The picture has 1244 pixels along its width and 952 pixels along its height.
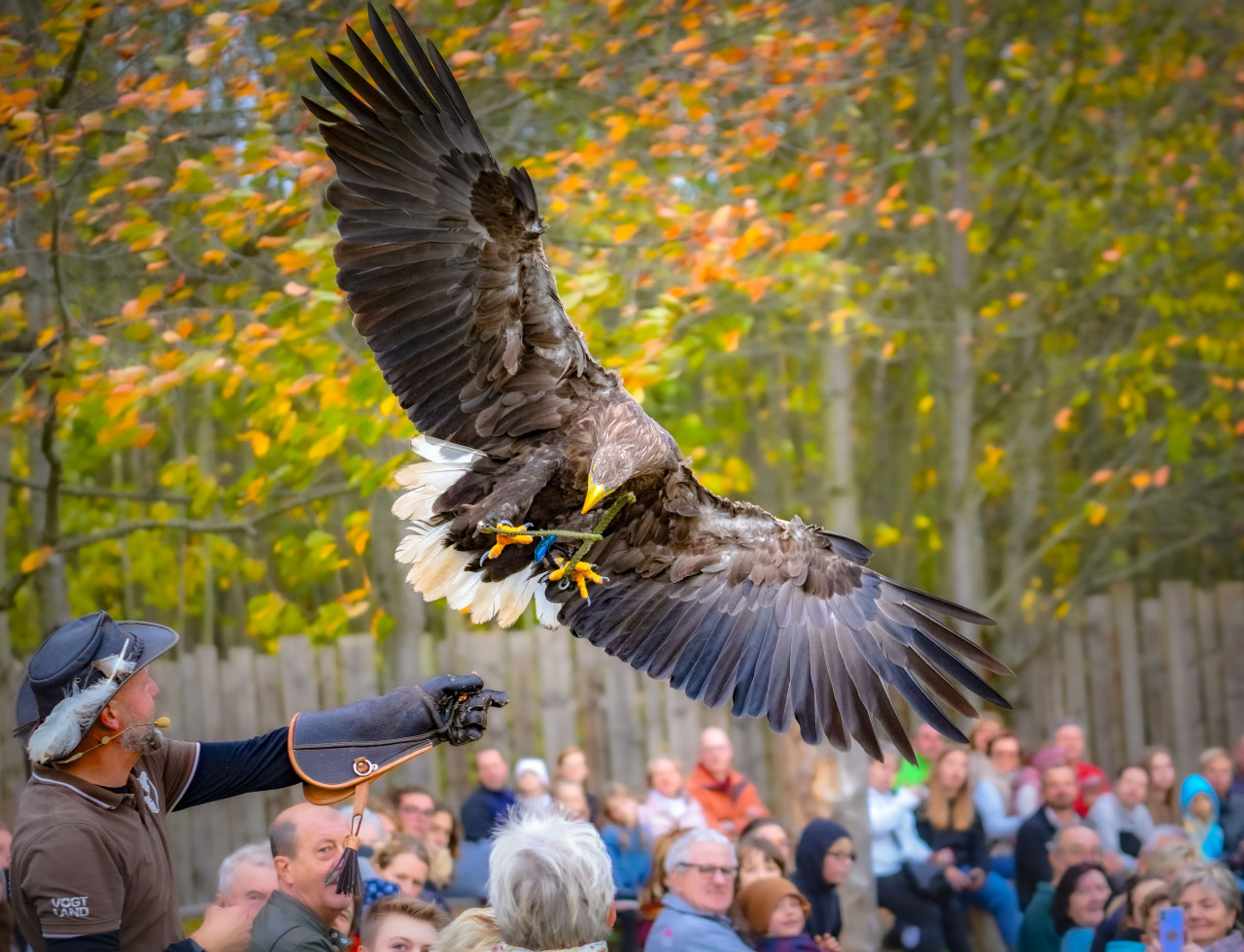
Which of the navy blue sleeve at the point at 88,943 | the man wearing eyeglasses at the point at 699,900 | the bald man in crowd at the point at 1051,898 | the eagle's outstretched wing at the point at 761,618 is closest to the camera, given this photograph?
the navy blue sleeve at the point at 88,943

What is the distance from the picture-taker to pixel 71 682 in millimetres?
2254

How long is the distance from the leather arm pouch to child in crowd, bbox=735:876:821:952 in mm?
2258

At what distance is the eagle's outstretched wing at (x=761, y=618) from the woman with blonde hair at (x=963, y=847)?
184 cm

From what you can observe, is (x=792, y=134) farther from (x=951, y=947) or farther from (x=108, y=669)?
(x=108, y=669)

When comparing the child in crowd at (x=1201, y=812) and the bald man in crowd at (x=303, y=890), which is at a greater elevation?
the bald man in crowd at (x=303, y=890)

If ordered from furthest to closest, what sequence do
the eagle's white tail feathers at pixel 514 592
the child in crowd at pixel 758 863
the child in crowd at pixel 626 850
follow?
the child in crowd at pixel 626 850 < the child in crowd at pixel 758 863 < the eagle's white tail feathers at pixel 514 592

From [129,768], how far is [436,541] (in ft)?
6.79

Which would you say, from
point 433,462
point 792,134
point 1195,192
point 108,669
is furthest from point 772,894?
point 1195,192

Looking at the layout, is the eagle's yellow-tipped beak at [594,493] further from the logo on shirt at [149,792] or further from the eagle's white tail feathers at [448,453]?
the logo on shirt at [149,792]

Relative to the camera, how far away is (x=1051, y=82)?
9.66 m

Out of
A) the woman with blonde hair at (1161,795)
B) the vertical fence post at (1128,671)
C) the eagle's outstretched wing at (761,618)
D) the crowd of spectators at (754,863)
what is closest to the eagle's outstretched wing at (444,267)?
the eagle's outstretched wing at (761,618)

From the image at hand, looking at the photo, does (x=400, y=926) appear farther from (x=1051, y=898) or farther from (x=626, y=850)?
(x=1051, y=898)

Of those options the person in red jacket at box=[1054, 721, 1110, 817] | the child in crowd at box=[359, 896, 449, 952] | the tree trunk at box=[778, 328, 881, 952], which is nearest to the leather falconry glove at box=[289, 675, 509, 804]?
the child in crowd at box=[359, 896, 449, 952]

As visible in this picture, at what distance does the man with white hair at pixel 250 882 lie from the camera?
334 centimetres
